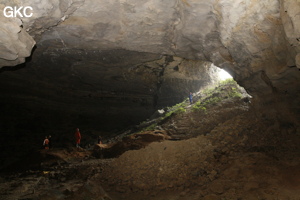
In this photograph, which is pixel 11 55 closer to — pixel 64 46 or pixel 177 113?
pixel 64 46

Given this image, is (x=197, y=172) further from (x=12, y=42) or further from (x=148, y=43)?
(x=12, y=42)

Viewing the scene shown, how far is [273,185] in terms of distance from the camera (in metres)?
4.42

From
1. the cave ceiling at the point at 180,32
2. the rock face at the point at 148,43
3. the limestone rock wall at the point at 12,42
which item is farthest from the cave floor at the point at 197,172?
the limestone rock wall at the point at 12,42

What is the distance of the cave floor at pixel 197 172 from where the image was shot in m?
4.72

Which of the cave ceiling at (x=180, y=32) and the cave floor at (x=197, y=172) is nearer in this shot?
the cave floor at (x=197, y=172)

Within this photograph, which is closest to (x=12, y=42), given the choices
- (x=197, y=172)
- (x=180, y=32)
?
(x=180, y=32)

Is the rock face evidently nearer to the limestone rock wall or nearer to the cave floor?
the limestone rock wall

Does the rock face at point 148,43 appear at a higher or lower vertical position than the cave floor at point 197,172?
higher

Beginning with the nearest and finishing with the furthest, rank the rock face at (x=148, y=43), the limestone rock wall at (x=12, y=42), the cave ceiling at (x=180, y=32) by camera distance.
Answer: the limestone rock wall at (x=12, y=42) < the cave ceiling at (x=180, y=32) < the rock face at (x=148, y=43)

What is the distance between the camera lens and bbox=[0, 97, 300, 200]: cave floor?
472 centimetres

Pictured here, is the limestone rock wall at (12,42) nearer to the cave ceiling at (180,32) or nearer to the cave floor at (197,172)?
the cave ceiling at (180,32)

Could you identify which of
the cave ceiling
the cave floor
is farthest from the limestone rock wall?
the cave floor

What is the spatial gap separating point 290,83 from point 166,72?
36.0ft

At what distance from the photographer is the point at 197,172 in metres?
5.91
